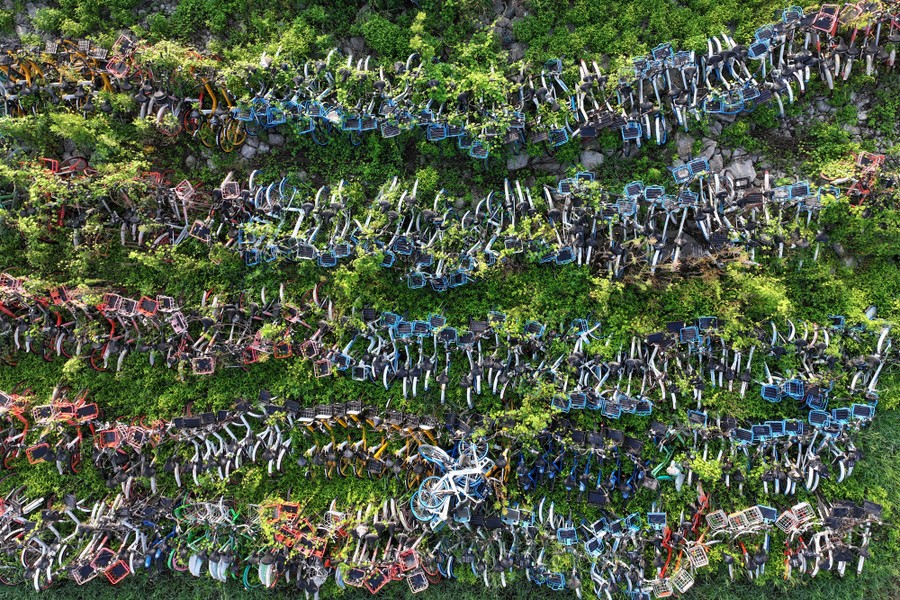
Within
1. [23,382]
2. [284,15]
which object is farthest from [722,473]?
[23,382]

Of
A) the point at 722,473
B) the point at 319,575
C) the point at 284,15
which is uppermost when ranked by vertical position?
the point at 284,15

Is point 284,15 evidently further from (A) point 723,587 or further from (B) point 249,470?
(A) point 723,587

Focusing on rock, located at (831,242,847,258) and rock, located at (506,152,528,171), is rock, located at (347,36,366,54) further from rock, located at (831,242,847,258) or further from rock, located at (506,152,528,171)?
rock, located at (831,242,847,258)

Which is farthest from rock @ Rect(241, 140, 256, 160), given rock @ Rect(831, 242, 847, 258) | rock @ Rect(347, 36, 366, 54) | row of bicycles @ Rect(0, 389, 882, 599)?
rock @ Rect(831, 242, 847, 258)

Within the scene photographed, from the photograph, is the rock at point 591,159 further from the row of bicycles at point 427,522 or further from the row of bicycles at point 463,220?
the row of bicycles at point 427,522

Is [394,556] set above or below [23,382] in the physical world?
Answer: below
